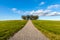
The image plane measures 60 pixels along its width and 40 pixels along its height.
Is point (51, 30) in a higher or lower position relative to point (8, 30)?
lower

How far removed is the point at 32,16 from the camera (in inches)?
5482

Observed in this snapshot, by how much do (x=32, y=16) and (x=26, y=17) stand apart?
28.3ft

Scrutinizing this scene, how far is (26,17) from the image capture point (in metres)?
134

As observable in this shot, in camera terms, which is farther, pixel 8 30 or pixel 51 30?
pixel 51 30
